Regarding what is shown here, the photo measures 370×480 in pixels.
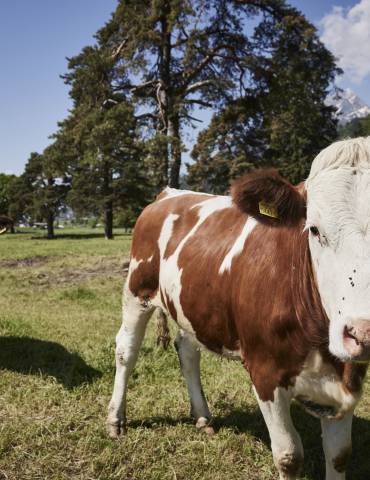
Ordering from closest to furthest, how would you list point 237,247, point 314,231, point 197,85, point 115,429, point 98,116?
Answer: point 314,231, point 237,247, point 115,429, point 197,85, point 98,116

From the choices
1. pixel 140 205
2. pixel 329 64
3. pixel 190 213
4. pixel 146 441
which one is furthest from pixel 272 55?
pixel 140 205

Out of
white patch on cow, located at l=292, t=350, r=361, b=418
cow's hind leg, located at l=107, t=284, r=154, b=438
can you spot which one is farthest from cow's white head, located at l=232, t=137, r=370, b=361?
cow's hind leg, located at l=107, t=284, r=154, b=438

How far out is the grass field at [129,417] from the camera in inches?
124

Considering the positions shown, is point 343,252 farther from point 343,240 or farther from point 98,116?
point 98,116

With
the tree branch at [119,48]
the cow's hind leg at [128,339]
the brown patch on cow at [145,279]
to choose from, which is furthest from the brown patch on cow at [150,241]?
the tree branch at [119,48]

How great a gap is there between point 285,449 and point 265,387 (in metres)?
0.41

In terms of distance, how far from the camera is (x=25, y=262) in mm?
16281

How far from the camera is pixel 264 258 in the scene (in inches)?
102

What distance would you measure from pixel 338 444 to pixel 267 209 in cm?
159

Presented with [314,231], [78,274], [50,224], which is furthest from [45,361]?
[50,224]

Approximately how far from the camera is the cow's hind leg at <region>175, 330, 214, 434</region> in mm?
3802

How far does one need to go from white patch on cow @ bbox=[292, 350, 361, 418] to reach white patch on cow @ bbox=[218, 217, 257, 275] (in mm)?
831

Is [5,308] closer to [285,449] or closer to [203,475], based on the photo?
[203,475]

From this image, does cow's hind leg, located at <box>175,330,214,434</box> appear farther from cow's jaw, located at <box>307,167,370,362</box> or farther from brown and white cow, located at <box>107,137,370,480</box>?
cow's jaw, located at <box>307,167,370,362</box>
